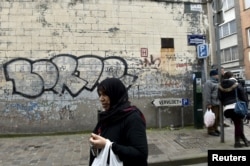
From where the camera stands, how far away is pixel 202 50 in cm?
965

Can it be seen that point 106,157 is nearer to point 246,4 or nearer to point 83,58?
point 83,58

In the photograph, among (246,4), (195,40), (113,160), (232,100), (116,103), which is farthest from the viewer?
(246,4)

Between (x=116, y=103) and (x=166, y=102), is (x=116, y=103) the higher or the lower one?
the higher one

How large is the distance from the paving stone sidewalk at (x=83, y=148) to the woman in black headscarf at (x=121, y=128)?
12.7 ft

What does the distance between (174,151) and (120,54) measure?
12.6 ft

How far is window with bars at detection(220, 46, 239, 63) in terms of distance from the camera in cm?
3083

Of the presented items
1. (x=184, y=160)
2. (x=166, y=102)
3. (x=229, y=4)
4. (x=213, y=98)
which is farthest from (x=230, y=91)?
(x=229, y=4)

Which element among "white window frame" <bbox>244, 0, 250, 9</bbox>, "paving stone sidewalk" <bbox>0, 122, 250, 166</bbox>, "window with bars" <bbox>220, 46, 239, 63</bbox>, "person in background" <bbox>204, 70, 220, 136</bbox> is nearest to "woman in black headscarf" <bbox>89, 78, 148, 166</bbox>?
"paving stone sidewalk" <bbox>0, 122, 250, 166</bbox>

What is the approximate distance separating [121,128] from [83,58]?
23.6ft

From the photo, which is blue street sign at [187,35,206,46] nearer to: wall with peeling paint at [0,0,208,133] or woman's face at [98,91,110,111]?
wall with peeling paint at [0,0,208,133]

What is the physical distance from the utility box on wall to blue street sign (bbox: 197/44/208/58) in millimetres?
601

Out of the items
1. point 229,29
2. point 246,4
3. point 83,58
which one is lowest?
point 83,58

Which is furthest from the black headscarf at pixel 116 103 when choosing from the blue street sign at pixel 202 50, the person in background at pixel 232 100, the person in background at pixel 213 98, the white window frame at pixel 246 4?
the white window frame at pixel 246 4

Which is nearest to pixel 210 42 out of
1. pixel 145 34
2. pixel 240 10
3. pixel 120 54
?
pixel 145 34
